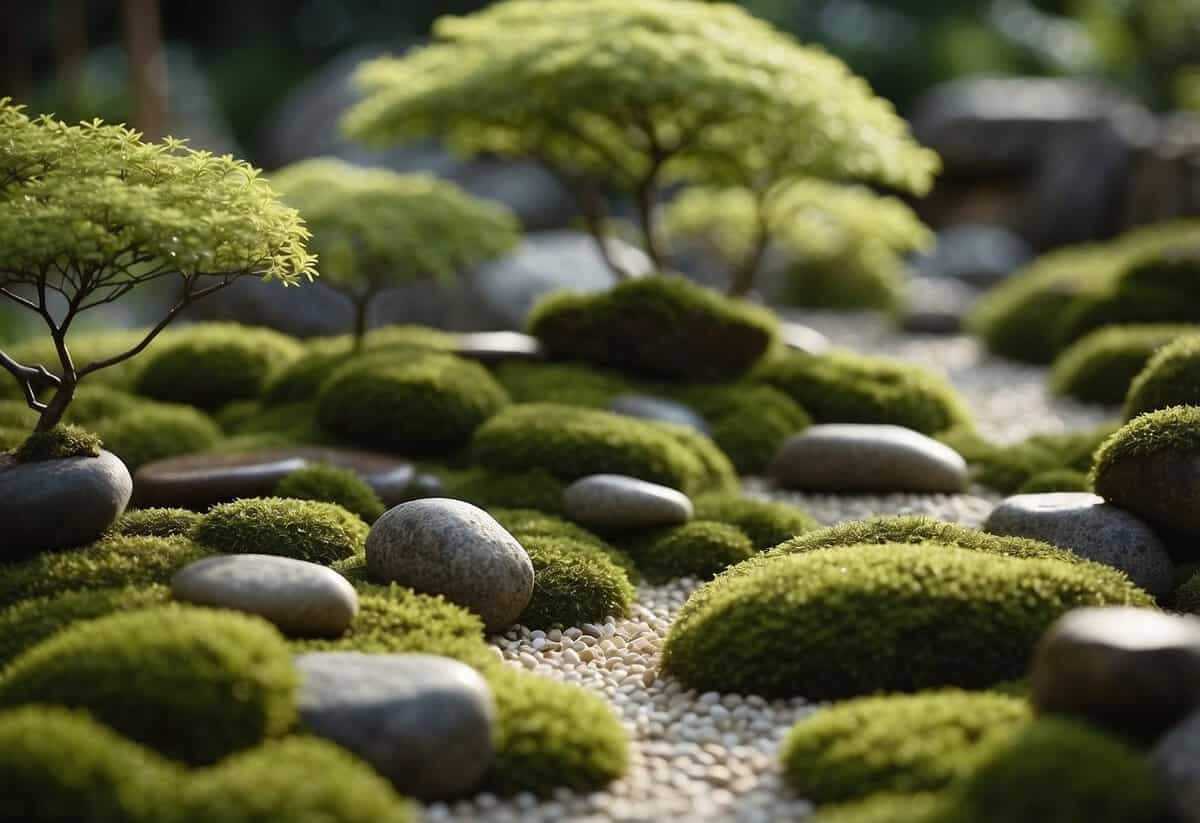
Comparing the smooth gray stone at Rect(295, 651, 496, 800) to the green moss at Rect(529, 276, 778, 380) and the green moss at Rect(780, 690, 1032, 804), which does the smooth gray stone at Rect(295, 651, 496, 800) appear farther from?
the green moss at Rect(529, 276, 778, 380)

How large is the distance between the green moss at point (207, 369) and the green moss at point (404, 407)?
190 centimetres

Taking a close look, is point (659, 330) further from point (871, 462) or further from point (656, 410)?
point (871, 462)

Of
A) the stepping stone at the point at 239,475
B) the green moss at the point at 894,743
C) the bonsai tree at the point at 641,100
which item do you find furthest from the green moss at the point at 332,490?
the bonsai tree at the point at 641,100

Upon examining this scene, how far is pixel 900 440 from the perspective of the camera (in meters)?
11.5

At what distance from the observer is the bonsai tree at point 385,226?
13.0 metres

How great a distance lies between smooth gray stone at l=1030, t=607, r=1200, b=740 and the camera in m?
5.17

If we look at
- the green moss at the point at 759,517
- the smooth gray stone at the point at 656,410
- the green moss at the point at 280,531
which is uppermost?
the green moss at the point at 280,531

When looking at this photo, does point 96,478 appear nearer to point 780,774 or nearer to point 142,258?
point 142,258

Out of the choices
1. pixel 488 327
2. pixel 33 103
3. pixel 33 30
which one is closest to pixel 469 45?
pixel 488 327

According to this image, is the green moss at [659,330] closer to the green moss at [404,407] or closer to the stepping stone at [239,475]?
the green moss at [404,407]

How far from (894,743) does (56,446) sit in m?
4.93

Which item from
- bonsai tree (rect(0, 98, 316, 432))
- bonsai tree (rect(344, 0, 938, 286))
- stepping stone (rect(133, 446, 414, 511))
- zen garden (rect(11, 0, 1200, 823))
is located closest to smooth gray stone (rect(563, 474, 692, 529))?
zen garden (rect(11, 0, 1200, 823))

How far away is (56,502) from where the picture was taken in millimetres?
7254

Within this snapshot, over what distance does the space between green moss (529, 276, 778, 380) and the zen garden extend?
0.14 ft
